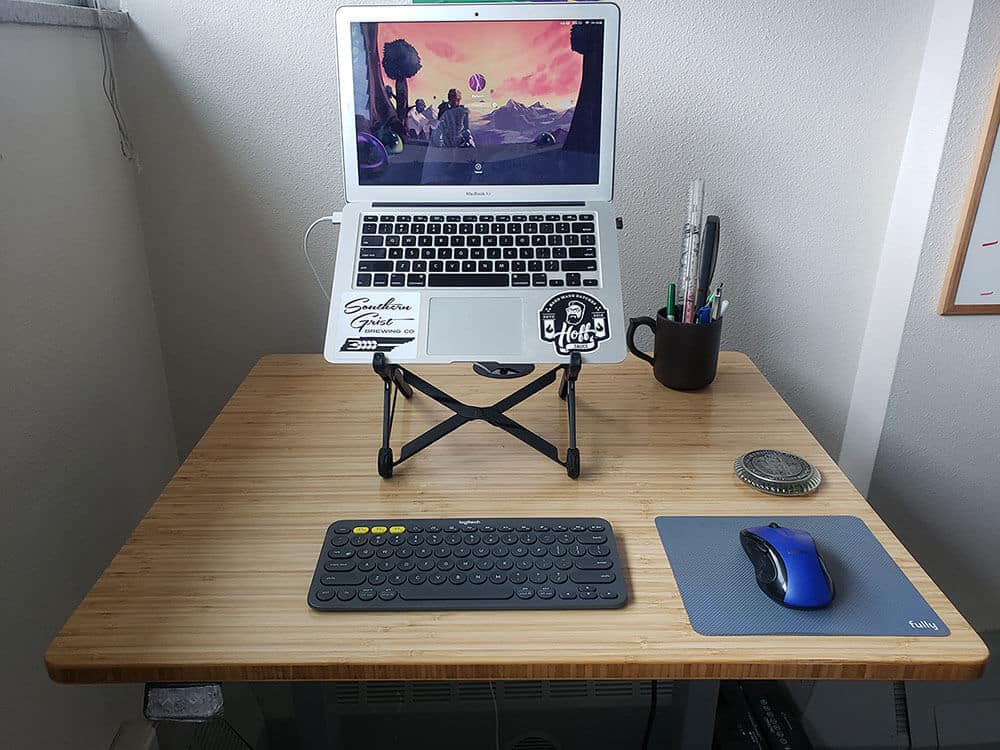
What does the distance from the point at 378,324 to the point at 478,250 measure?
0.49 ft

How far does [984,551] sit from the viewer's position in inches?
52.0

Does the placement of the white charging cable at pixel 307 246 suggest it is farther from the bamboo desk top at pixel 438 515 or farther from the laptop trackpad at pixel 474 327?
the laptop trackpad at pixel 474 327

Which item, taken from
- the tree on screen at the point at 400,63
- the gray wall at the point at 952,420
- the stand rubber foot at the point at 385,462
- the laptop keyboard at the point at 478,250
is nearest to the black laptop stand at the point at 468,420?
the stand rubber foot at the point at 385,462

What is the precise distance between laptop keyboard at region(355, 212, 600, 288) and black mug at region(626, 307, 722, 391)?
0.18 m

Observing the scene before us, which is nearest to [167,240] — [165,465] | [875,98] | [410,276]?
[165,465]

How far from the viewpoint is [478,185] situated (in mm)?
932

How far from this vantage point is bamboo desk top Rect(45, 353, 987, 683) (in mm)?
602

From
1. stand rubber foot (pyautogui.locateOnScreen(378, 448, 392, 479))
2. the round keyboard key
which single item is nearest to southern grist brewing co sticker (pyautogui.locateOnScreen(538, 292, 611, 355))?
stand rubber foot (pyautogui.locateOnScreen(378, 448, 392, 479))

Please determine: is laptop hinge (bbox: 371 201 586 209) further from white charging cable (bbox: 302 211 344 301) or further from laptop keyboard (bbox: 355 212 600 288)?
white charging cable (bbox: 302 211 344 301)

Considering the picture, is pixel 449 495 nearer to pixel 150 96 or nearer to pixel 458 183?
pixel 458 183

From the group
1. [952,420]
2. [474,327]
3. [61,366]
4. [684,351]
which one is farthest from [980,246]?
[61,366]

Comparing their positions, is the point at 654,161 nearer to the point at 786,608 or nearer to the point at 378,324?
the point at 378,324

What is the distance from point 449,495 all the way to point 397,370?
0.17 m

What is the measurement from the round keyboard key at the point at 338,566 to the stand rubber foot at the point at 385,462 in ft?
0.51
